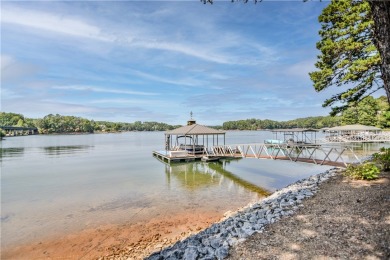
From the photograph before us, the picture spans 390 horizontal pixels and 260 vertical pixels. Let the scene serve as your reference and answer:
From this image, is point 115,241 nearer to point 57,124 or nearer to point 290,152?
point 290,152

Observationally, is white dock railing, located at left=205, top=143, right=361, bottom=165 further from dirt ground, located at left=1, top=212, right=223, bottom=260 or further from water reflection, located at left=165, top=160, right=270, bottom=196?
dirt ground, located at left=1, top=212, right=223, bottom=260

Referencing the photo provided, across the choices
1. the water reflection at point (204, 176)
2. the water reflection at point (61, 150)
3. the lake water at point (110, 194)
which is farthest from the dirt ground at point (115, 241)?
the water reflection at point (61, 150)

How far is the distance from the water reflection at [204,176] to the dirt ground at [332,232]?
6.64 m

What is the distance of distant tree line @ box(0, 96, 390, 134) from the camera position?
4562 centimetres

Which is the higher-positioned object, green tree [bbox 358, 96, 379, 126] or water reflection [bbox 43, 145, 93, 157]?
green tree [bbox 358, 96, 379, 126]

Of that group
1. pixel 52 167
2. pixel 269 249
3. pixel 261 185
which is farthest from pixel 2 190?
pixel 269 249

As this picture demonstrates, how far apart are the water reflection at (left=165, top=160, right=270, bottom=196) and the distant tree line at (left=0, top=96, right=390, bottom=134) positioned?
1473 inches

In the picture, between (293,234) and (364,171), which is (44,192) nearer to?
(293,234)

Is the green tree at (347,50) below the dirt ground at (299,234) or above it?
above

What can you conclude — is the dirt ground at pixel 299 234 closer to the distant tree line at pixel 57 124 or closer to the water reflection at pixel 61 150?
the water reflection at pixel 61 150

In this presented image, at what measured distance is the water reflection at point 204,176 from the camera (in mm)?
14191

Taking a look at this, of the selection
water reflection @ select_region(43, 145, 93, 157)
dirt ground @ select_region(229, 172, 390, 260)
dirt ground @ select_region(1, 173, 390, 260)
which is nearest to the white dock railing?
dirt ground @ select_region(1, 173, 390, 260)

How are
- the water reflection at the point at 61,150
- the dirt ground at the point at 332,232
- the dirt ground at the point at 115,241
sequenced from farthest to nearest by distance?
1. the water reflection at the point at 61,150
2. the dirt ground at the point at 115,241
3. the dirt ground at the point at 332,232

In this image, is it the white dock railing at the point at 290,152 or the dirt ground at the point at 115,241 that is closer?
the dirt ground at the point at 115,241
